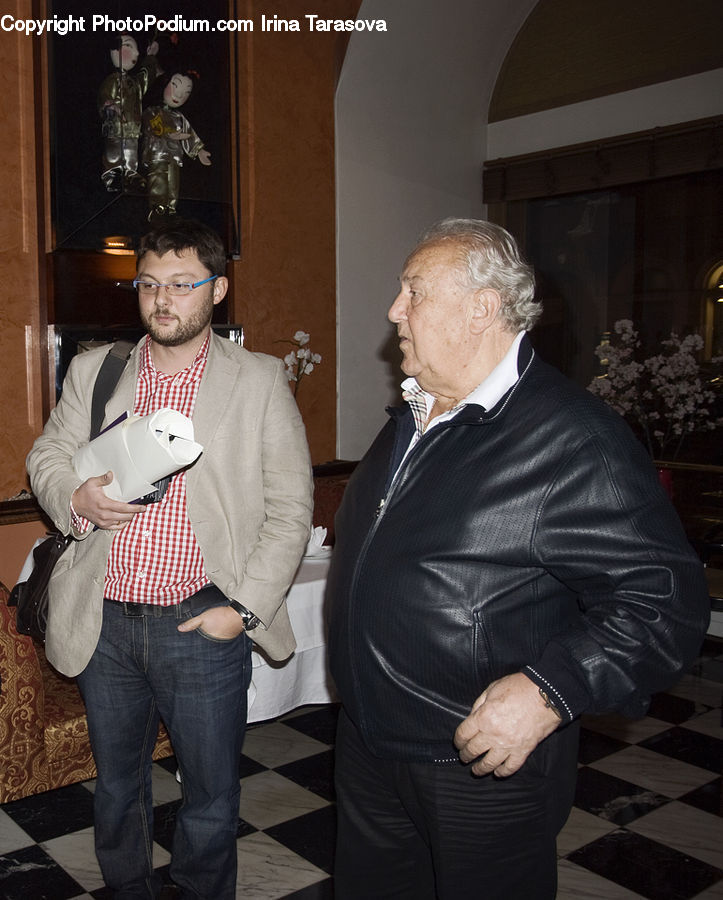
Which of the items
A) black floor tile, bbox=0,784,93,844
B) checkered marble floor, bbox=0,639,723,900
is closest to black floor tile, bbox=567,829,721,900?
checkered marble floor, bbox=0,639,723,900

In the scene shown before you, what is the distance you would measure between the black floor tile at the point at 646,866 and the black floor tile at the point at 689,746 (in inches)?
29.6

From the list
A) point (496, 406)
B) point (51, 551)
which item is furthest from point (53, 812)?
point (496, 406)

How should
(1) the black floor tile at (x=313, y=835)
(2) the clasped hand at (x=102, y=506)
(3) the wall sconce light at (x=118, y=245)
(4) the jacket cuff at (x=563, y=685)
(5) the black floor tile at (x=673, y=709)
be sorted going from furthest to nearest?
(3) the wall sconce light at (x=118, y=245)
(5) the black floor tile at (x=673, y=709)
(1) the black floor tile at (x=313, y=835)
(2) the clasped hand at (x=102, y=506)
(4) the jacket cuff at (x=563, y=685)

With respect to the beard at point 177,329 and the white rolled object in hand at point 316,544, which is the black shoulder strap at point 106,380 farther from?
the white rolled object in hand at point 316,544

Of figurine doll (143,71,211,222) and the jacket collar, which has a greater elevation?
figurine doll (143,71,211,222)

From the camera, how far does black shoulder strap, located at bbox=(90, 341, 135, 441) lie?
2158 mm

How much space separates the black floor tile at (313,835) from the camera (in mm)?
2680

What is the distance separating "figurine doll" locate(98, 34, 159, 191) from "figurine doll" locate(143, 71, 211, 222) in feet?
0.27

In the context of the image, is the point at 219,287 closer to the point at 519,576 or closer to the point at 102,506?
the point at 102,506

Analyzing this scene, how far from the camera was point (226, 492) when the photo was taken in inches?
81.1

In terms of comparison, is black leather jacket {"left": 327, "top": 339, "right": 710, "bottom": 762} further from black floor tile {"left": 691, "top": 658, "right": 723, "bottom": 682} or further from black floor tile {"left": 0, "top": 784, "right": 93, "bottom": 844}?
black floor tile {"left": 691, "top": 658, "right": 723, "bottom": 682}

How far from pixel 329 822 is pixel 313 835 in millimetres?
97

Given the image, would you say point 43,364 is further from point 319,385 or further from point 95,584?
point 95,584

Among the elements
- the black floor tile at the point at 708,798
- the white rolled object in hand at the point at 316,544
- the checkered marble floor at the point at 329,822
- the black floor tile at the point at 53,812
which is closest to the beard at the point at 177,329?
the white rolled object in hand at the point at 316,544
